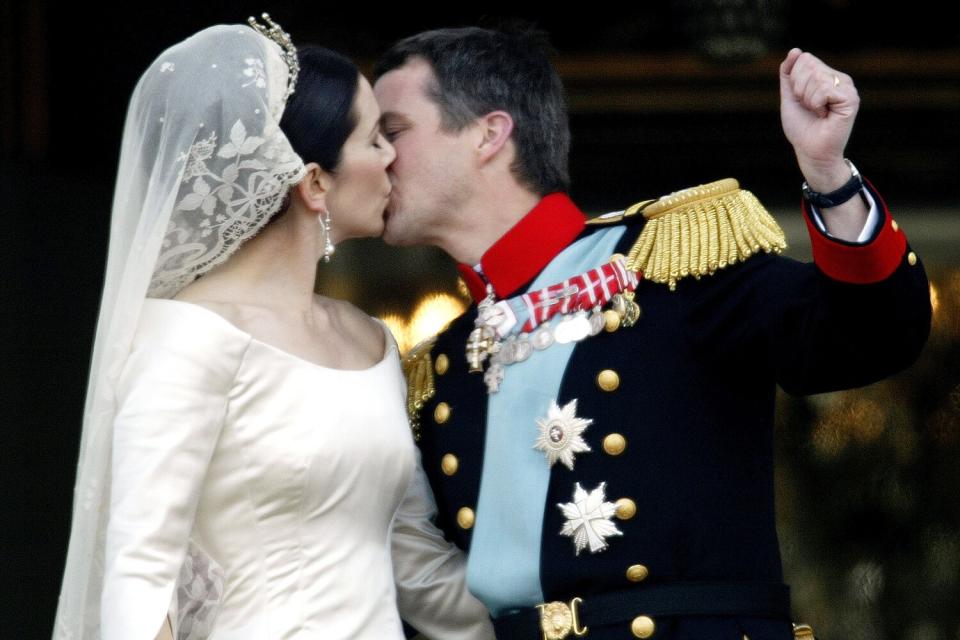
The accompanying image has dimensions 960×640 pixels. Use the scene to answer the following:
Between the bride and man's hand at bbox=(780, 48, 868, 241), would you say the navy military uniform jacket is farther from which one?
the bride

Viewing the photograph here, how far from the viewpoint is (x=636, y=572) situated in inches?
95.0

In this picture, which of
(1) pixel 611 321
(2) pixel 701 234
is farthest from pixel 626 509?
(2) pixel 701 234

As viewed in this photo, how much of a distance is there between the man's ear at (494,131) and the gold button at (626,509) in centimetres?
66

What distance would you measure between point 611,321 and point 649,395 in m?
0.12

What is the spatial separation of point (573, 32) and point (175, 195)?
1576mm

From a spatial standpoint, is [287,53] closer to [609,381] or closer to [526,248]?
[526,248]

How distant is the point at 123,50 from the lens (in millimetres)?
3738

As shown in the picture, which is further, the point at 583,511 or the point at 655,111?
the point at 655,111

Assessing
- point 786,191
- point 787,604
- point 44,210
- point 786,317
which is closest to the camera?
point 786,317

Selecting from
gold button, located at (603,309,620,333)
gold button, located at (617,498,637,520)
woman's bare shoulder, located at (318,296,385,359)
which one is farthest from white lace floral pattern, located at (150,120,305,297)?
gold button, located at (617,498,637,520)

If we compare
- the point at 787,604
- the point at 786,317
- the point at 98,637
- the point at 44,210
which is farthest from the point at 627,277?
the point at 44,210

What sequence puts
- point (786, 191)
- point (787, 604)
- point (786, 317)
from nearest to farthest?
point (786, 317)
point (787, 604)
point (786, 191)

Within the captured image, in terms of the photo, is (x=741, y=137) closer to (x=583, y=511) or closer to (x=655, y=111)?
(x=655, y=111)

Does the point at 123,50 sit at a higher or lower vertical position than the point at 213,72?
lower
